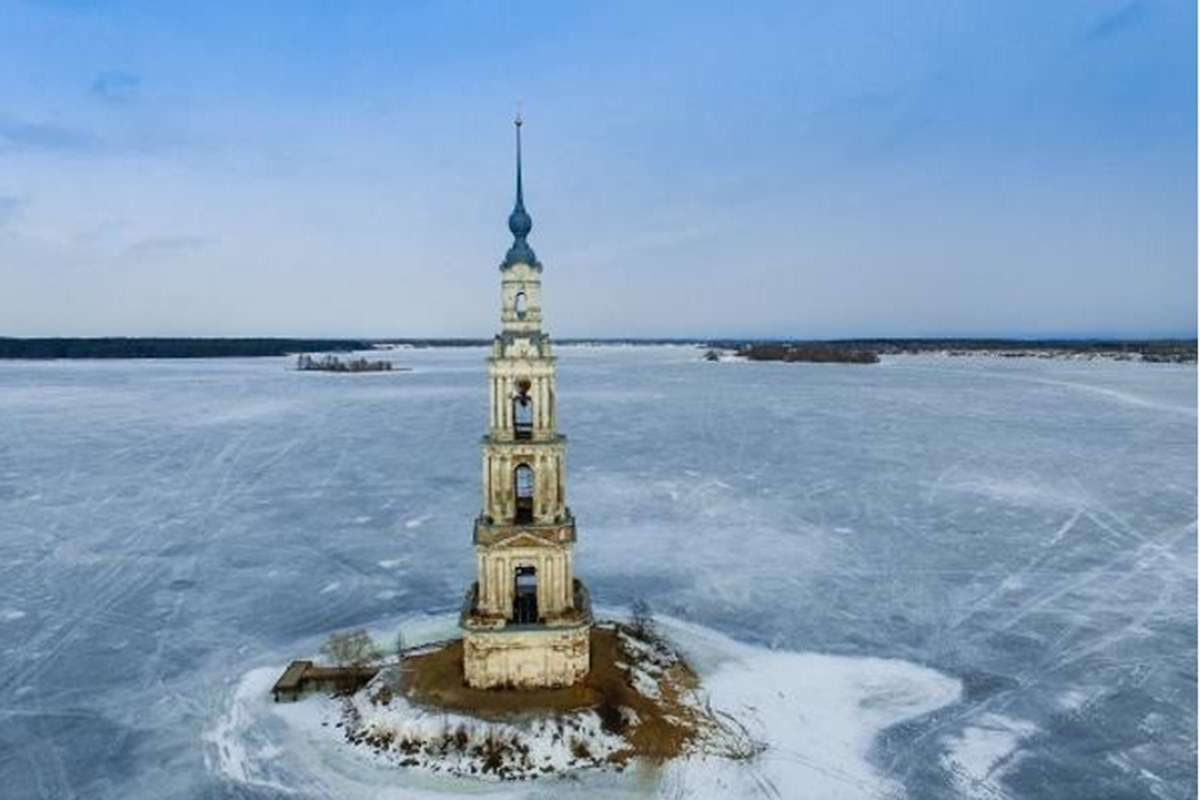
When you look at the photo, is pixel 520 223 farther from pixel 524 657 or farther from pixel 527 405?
pixel 524 657

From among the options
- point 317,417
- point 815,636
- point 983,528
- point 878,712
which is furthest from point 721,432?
point 878,712

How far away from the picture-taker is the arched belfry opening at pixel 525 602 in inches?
608

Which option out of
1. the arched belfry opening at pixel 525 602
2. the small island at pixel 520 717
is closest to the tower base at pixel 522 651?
the small island at pixel 520 717

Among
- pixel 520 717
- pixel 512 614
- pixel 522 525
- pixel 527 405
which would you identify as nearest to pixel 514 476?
pixel 522 525

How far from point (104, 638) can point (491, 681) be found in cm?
904

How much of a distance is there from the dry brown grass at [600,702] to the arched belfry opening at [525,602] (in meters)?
1.18

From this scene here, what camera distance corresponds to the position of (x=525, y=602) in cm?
1622

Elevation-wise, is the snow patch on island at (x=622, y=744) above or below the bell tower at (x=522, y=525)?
below

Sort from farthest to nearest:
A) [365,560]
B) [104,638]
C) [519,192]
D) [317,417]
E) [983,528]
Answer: [317,417], [983,528], [365,560], [104,638], [519,192]

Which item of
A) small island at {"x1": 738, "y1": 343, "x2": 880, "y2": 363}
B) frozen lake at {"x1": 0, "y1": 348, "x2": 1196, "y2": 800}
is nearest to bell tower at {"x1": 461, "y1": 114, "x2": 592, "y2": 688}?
frozen lake at {"x1": 0, "y1": 348, "x2": 1196, "y2": 800}

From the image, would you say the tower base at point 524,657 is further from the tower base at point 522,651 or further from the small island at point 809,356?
the small island at point 809,356

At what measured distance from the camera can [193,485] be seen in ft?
109

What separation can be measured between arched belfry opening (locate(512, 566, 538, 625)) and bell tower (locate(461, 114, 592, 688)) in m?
0.08

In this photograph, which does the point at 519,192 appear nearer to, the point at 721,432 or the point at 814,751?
the point at 814,751
